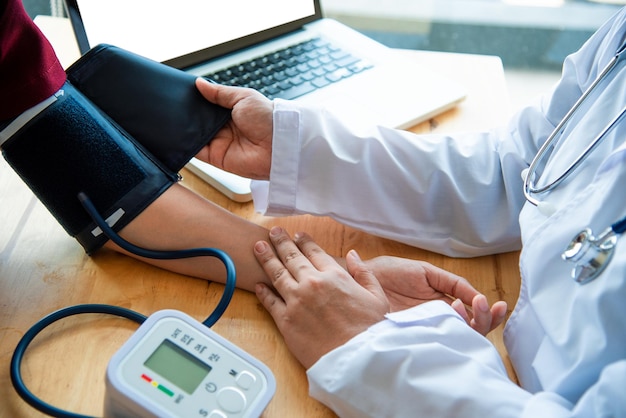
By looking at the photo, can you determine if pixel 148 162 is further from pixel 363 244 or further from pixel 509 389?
pixel 509 389

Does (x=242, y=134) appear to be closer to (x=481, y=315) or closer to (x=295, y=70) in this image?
(x=295, y=70)

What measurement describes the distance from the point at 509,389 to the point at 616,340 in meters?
0.11

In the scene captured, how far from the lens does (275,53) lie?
3.68ft

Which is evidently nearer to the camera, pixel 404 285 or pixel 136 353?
pixel 136 353

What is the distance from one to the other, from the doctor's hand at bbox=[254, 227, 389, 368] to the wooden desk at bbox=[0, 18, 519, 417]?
2 centimetres

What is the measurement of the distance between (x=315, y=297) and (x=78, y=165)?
1.04 ft

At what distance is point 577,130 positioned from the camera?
77cm

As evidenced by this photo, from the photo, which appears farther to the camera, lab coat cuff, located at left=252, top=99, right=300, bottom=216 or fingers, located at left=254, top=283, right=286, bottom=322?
lab coat cuff, located at left=252, top=99, right=300, bottom=216

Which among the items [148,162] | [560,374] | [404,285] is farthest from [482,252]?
[148,162]

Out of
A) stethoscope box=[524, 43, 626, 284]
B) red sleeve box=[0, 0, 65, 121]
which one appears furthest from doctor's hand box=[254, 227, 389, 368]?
red sleeve box=[0, 0, 65, 121]

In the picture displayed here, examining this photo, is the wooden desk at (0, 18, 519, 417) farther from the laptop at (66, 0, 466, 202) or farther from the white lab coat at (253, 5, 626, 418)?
the laptop at (66, 0, 466, 202)

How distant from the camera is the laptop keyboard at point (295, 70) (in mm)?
1057

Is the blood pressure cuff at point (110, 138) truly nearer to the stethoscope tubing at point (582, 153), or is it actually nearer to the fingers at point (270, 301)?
the fingers at point (270, 301)

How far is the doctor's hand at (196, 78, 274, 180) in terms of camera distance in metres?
0.86
